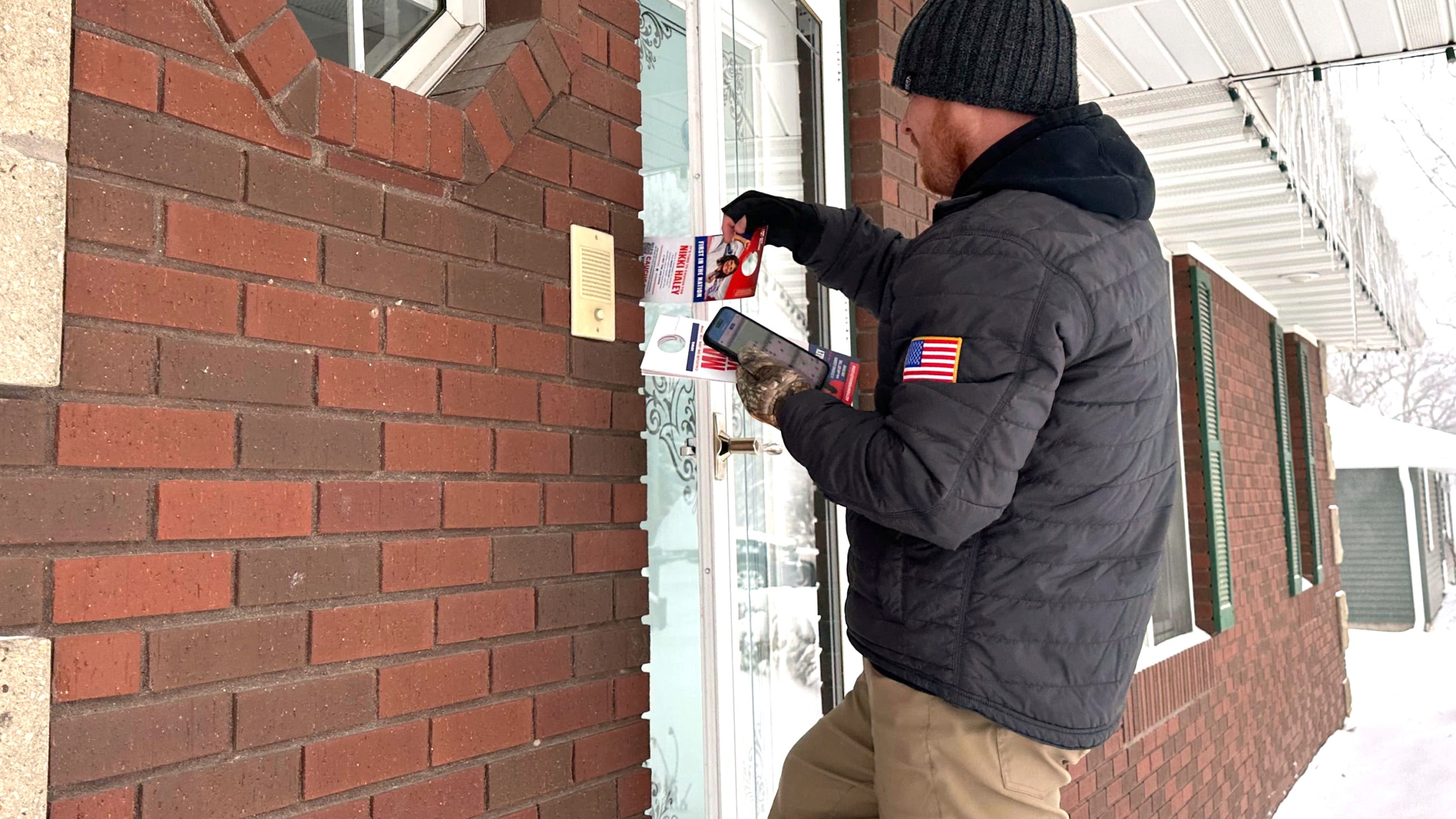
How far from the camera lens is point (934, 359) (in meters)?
1.62

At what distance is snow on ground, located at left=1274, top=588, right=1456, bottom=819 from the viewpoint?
7980 mm

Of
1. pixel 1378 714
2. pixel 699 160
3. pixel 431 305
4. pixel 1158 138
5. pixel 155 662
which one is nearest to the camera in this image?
pixel 155 662

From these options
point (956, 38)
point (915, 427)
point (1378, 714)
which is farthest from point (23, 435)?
point (1378, 714)

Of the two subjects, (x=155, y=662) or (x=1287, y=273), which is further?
(x=1287, y=273)

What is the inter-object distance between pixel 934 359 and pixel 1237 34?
2957mm

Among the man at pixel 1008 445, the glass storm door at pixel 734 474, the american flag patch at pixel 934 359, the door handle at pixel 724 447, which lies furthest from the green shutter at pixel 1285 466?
the american flag patch at pixel 934 359

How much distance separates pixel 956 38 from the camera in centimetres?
190

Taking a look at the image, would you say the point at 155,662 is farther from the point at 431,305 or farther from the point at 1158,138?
the point at 1158,138

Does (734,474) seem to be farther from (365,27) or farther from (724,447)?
(365,27)

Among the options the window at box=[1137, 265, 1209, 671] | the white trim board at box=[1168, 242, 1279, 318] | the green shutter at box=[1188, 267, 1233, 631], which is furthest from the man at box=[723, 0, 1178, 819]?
the white trim board at box=[1168, 242, 1279, 318]

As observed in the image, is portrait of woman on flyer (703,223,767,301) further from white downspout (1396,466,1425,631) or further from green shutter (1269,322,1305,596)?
white downspout (1396,466,1425,631)

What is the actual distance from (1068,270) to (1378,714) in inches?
473

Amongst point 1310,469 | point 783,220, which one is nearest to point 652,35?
point 783,220

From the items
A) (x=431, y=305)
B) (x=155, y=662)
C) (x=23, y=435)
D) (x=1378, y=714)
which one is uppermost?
(x=431, y=305)
